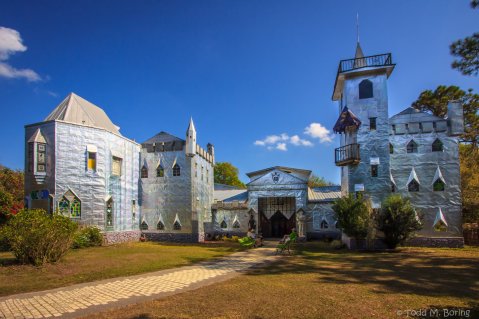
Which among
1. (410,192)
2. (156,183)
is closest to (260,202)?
(156,183)

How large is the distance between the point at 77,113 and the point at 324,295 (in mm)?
23920

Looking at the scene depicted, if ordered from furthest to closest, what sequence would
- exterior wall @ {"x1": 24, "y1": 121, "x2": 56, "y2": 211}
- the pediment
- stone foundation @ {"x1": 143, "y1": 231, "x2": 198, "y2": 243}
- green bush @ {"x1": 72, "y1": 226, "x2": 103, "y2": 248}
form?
the pediment
stone foundation @ {"x1": 143, "y1": 231, "x2": 198, "y2": 243}
exterior wall @ {"x1": 24, "y1": 121, "x2": 56, "y2": 211}
green bush @ {"x1": 72, "y1": 226, "x2": 103, "y2": 248}

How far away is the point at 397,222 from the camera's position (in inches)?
778

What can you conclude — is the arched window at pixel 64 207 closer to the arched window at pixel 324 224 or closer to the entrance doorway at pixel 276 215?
the entrance doorway at pixel 276 215

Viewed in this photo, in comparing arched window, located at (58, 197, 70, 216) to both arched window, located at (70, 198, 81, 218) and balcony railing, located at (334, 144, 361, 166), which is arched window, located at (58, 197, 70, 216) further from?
balcony railing, located at (334, 144, 361, 166)

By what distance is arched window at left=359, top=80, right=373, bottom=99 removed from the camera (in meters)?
23.4

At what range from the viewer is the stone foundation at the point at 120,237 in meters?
23.6

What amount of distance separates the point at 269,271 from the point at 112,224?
671 inches

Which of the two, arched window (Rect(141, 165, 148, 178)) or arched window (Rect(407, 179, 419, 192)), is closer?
arched window (Rect(407, 179, 419, 192))

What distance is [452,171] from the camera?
23.0m

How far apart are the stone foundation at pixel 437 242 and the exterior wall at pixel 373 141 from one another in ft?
14.0

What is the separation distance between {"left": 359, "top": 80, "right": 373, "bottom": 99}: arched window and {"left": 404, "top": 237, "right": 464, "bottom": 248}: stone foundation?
38.5 feet

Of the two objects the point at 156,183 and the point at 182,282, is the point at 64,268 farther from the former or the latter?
the point at 156,183

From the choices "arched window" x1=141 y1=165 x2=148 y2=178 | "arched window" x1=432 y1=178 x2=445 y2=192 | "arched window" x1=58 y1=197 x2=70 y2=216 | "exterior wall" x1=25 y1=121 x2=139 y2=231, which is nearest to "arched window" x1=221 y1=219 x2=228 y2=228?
"exterior wall" x1=25 y1=121 x2=139 y2=231
